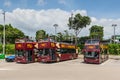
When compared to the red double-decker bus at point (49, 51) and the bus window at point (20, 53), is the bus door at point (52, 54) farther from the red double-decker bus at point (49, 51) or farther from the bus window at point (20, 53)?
the bus window at point (20, 53)

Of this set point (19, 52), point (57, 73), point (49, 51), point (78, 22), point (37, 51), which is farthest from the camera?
point (78, 22)

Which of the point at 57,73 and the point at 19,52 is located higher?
the point at 19,52

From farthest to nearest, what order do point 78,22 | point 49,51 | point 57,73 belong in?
point 78,22 < point 49,51 < point 57,73

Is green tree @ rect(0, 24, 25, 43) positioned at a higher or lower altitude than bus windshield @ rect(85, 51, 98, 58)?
higher

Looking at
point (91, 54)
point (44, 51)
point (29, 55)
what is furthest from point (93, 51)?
point (29, 55)

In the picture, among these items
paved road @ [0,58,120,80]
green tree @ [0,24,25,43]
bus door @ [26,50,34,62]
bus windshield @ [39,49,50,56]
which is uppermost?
green tree @ [0,24,25,43]

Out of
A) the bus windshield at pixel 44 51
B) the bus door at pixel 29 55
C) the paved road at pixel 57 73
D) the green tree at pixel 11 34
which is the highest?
the green tree at pixel 11 34

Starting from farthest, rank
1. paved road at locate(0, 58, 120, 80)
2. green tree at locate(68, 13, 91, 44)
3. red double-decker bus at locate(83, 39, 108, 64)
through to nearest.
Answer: green tree at locate(68, 13, 91, 44) < red double-decker bus at locate(83, 39, 108, 64) < paved road at locate(0, 58, 120, 80)

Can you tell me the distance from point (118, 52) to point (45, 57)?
33.6 metres

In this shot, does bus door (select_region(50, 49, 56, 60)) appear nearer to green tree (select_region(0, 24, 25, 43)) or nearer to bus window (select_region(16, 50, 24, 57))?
bus window (select_region(16, 50, 24, 57))

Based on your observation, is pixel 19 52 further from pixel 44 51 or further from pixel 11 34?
pixel 11 34

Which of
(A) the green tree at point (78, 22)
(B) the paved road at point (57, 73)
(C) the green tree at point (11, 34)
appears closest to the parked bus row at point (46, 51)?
(B) the paved road at point (57, 73)

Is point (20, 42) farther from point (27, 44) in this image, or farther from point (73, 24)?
point (73, 24)

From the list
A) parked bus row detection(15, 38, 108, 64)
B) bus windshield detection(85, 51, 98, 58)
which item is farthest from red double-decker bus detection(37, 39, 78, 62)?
bus windshield detection(85, 51, 98, 58)
